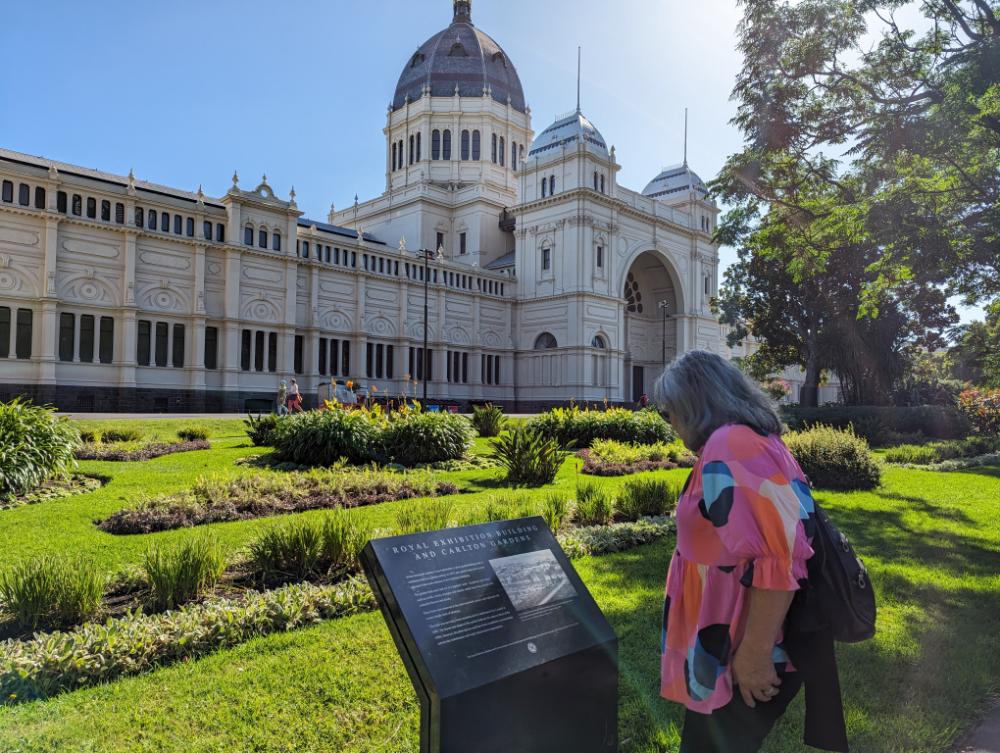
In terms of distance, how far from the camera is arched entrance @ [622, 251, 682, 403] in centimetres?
5522

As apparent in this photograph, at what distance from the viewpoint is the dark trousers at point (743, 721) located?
263cm

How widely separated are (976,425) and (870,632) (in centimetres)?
3110

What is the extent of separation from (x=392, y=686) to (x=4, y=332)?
31.9m

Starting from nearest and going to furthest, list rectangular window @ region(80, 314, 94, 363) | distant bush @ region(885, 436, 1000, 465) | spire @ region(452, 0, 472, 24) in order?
distant bush @ region(885, 436, 1000, 465) < rectangular window @ region(80, 314, 94, 363) < spire @ region(452, 0, 472, 24)

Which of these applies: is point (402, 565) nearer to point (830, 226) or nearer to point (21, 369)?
point (830, 226)

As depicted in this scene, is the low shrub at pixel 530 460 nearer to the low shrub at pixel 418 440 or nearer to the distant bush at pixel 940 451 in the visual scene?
the low shrub at pixel 418 440

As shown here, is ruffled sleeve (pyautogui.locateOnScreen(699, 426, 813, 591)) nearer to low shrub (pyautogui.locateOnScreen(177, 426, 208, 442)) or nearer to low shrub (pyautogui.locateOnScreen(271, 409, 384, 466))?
low shrub (pyautogui.locateOnScreen(271, 409, 384, 466))

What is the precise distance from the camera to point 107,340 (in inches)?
1215

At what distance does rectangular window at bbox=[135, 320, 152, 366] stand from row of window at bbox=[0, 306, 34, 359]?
4.36 meters

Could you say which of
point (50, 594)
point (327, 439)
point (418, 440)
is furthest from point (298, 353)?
point (50, 594)

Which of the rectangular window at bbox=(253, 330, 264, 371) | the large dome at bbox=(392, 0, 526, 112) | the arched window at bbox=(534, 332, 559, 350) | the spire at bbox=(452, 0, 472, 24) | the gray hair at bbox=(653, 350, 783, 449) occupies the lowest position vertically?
the gray hair at bbox=(653, 350, 783, 449)

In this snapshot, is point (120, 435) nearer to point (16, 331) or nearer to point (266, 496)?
point (266, 496)

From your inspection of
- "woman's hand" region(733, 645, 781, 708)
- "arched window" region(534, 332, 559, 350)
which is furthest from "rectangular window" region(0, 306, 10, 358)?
"woman's hand" region(733, 645, 781, 708)

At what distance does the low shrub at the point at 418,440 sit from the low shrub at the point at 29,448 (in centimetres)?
640
